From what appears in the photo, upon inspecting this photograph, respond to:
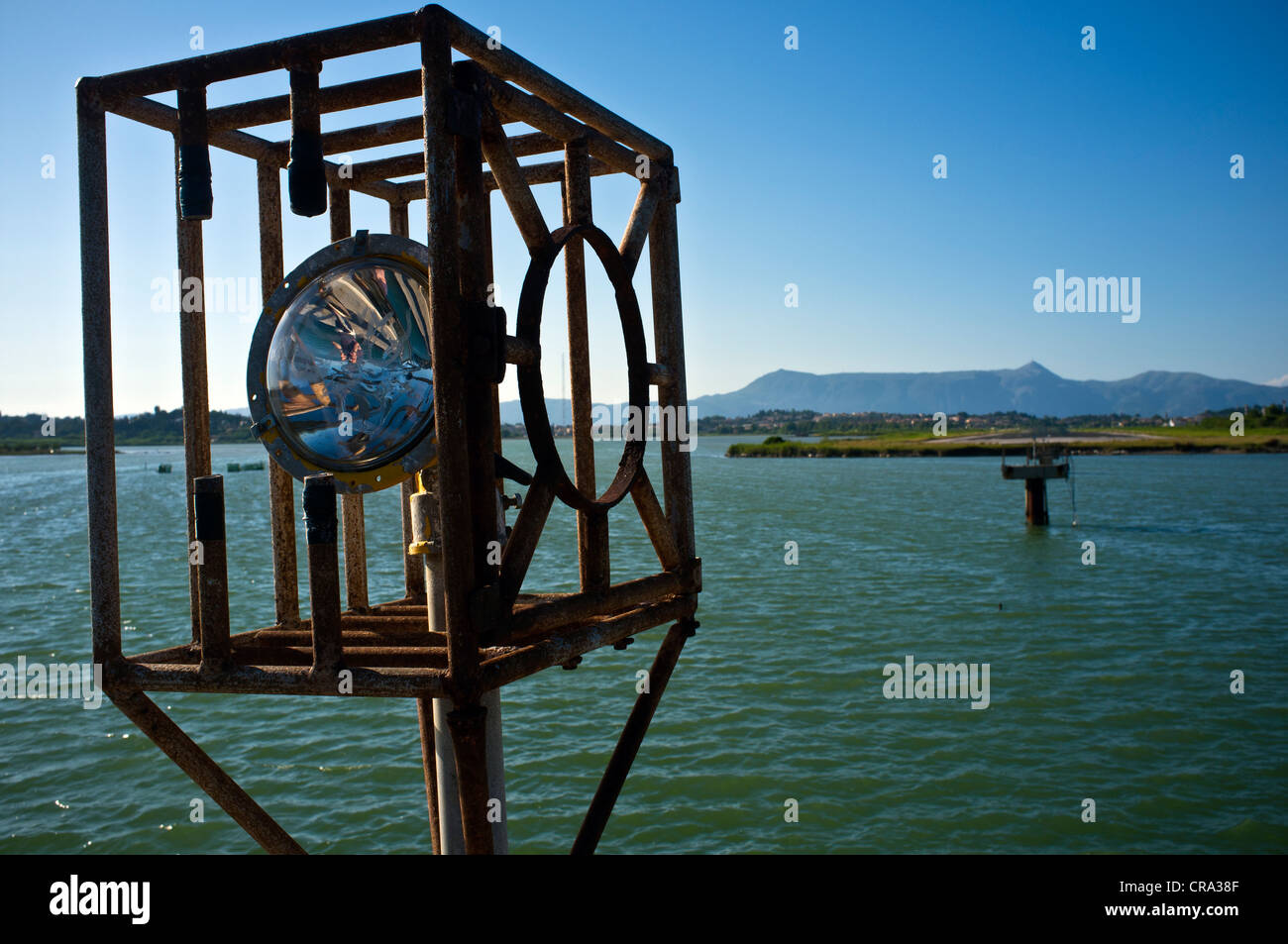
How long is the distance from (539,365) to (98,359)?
5.84ft

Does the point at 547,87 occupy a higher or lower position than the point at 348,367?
higher

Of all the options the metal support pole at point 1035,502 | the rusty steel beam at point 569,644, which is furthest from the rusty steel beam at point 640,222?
the metal support pole at point 1035,502

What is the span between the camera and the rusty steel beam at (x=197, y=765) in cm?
433

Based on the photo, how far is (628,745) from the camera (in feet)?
18.2

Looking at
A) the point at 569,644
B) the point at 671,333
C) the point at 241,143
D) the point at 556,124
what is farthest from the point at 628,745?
the point at 241,143

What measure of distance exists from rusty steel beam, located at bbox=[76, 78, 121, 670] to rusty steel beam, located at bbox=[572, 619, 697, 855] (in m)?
2.39

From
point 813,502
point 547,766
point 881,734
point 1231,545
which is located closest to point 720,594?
point 881,734

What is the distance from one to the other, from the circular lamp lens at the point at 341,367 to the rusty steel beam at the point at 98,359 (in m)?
0.60

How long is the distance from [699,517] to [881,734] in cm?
4248

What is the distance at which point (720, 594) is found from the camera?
106ft

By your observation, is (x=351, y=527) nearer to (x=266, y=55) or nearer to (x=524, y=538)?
(x=524, y=538)

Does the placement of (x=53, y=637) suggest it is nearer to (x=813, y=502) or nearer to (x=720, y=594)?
(x=720, y=594)

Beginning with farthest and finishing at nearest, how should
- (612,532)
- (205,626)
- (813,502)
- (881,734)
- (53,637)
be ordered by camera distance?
(813,502) → (612,532) → (53,637) → (881,734) → (205,626)
